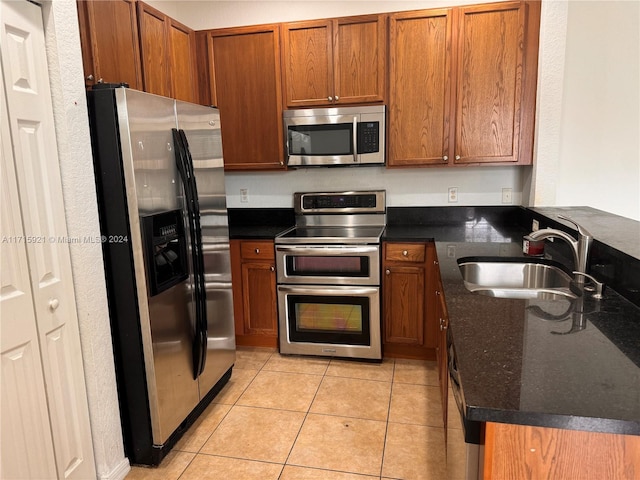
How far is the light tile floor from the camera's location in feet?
6.57

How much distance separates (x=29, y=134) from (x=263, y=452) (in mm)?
1724

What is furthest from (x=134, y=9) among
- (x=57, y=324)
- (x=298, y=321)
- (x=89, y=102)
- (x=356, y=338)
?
(x=356, y=338)

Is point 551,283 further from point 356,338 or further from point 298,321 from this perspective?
point 298,321

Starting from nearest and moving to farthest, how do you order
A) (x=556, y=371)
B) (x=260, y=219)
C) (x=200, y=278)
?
(x=556, y=371) < (x=200, y=278) < (x=260, y=219)

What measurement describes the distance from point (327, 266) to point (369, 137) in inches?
37.1

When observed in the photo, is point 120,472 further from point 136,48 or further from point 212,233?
point 136,48

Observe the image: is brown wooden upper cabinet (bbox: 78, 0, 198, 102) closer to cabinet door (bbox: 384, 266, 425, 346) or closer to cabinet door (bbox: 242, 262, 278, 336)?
cabinet door (bbox: 242, 262, 278, 336)

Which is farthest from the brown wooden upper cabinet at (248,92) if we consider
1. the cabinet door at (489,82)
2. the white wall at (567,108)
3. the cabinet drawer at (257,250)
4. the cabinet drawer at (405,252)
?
the cabinet door at (489,82)

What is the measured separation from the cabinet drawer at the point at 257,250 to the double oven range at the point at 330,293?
0.26 feet

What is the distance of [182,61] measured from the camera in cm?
295

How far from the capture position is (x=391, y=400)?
2.54m

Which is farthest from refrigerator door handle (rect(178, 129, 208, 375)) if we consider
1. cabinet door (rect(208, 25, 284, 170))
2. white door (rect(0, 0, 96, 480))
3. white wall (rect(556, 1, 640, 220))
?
white wall (rect(556, 1, 640, 220))

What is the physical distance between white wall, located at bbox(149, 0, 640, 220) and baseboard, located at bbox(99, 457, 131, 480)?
2.42m

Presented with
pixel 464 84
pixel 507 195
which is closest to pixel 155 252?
pixel 464 84
